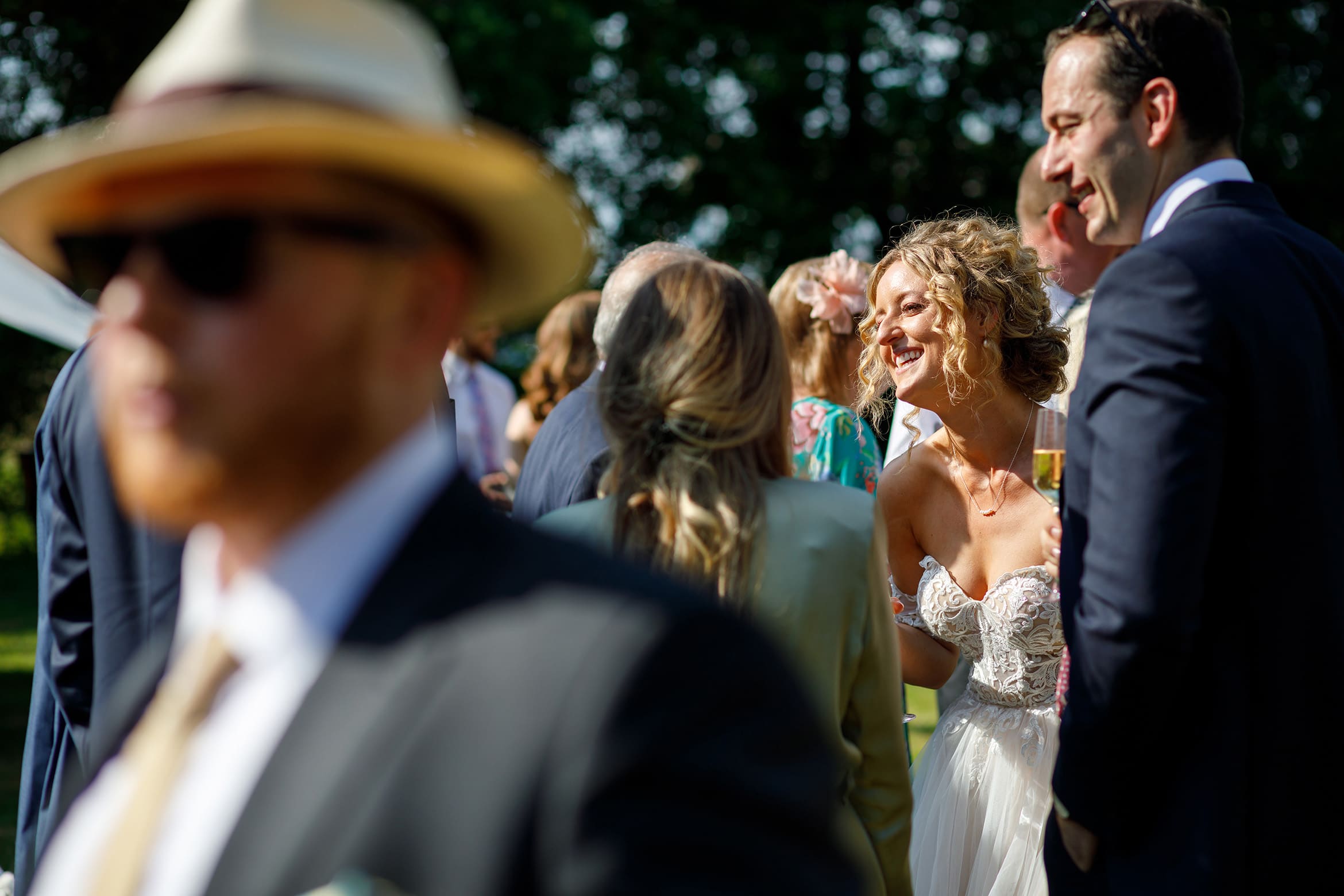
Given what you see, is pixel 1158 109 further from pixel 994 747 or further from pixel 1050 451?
pixel 994 747

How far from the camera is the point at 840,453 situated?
3902mm

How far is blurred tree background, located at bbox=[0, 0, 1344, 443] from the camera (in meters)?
15.0

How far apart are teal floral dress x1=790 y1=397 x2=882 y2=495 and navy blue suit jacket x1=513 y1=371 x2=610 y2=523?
73 cm

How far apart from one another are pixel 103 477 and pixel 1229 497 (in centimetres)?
250

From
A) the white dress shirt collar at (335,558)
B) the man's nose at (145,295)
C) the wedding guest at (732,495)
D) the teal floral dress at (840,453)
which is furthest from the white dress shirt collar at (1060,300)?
the man's nose at (145,295)

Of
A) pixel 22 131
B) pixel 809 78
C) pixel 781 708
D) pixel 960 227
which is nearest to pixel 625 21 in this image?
pixel 809 78

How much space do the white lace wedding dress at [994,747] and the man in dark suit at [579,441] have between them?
41.6 inches

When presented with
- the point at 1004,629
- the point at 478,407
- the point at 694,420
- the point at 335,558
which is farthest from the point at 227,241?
the point at 478,407

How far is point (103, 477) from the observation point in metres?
2.98

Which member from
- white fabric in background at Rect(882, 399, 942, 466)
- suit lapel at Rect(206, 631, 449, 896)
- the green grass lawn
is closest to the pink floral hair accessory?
white fabric in background at Rect(882, 399, 942, 466)

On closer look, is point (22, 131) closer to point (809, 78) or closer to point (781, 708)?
point (809, 78)

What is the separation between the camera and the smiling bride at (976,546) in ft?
11.1

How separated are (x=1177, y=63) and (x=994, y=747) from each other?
1850 mm

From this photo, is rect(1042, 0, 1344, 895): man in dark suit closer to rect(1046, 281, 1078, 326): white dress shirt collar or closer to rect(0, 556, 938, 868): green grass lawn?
rect(0, 556, 938, 868): green grass lawn
